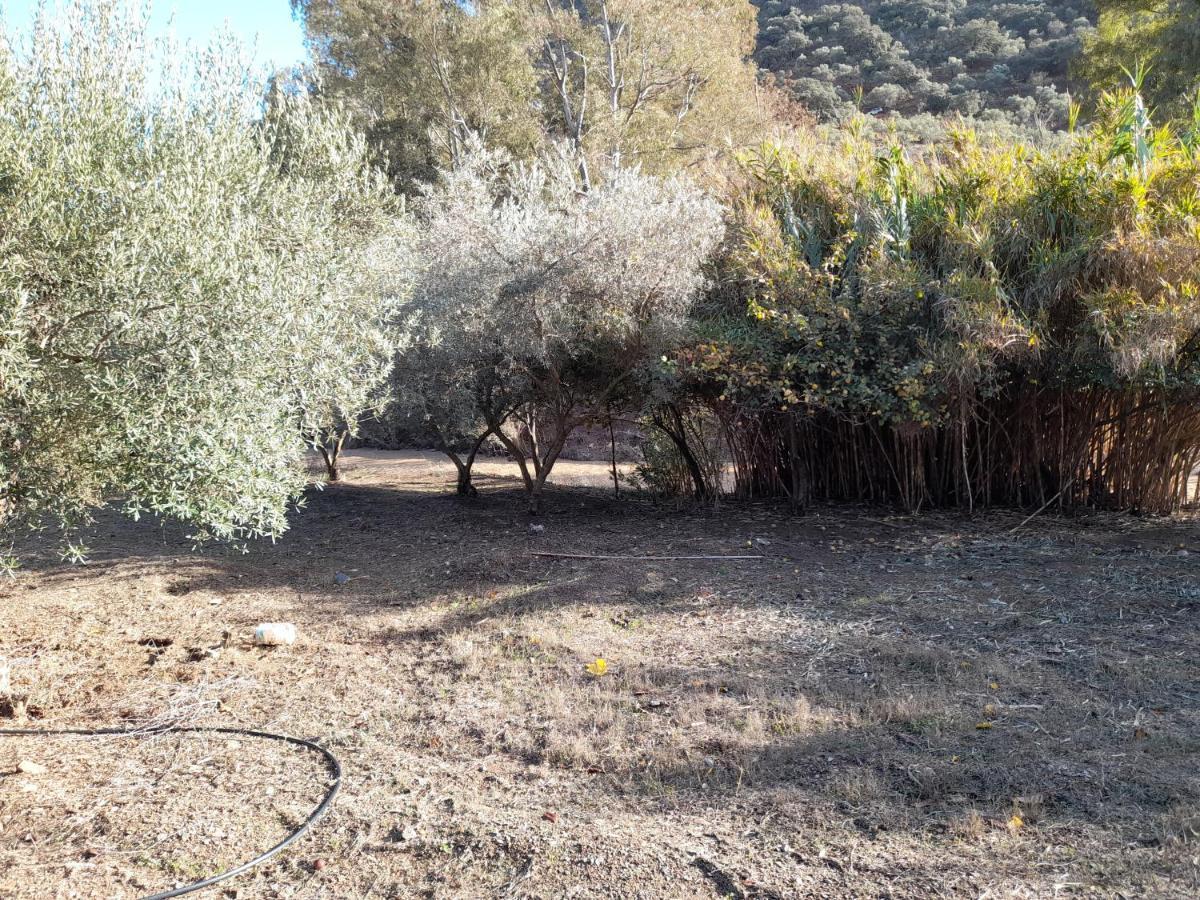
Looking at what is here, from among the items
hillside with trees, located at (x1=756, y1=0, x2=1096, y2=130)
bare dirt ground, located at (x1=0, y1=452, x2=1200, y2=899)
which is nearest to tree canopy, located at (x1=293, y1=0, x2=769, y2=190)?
hillside with trees, located at (x1=756, y1=0, x2=1096, y2=130)

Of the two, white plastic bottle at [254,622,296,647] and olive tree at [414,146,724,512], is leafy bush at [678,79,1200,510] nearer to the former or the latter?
olive tree at [414,146,724,512]

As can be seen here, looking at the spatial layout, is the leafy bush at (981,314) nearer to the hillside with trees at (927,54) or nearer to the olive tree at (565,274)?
the olive tree at (565,274)

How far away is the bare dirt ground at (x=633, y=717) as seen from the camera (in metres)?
3.50

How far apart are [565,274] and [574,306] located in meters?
0.36

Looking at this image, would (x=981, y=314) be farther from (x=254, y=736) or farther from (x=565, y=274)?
(x=254, y=736)

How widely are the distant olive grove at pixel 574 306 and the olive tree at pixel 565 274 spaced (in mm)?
33

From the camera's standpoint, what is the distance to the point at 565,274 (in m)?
8.22

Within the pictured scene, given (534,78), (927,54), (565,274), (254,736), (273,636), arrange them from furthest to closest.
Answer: (927,54)
(534,78)
(565,274)
(273,636)
(254,736)

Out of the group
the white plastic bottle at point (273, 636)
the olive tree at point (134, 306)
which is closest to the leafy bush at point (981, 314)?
the white plastic bottle at point (273, 636)

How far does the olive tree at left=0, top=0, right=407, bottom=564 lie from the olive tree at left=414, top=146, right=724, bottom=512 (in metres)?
3.03

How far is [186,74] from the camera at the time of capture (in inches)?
208

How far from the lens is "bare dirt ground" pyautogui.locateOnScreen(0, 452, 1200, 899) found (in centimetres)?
350

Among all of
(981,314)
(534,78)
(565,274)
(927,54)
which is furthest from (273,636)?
(927,54)

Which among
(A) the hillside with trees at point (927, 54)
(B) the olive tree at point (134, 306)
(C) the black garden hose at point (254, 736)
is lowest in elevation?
(C) the black garden hose at point (254, 736)
